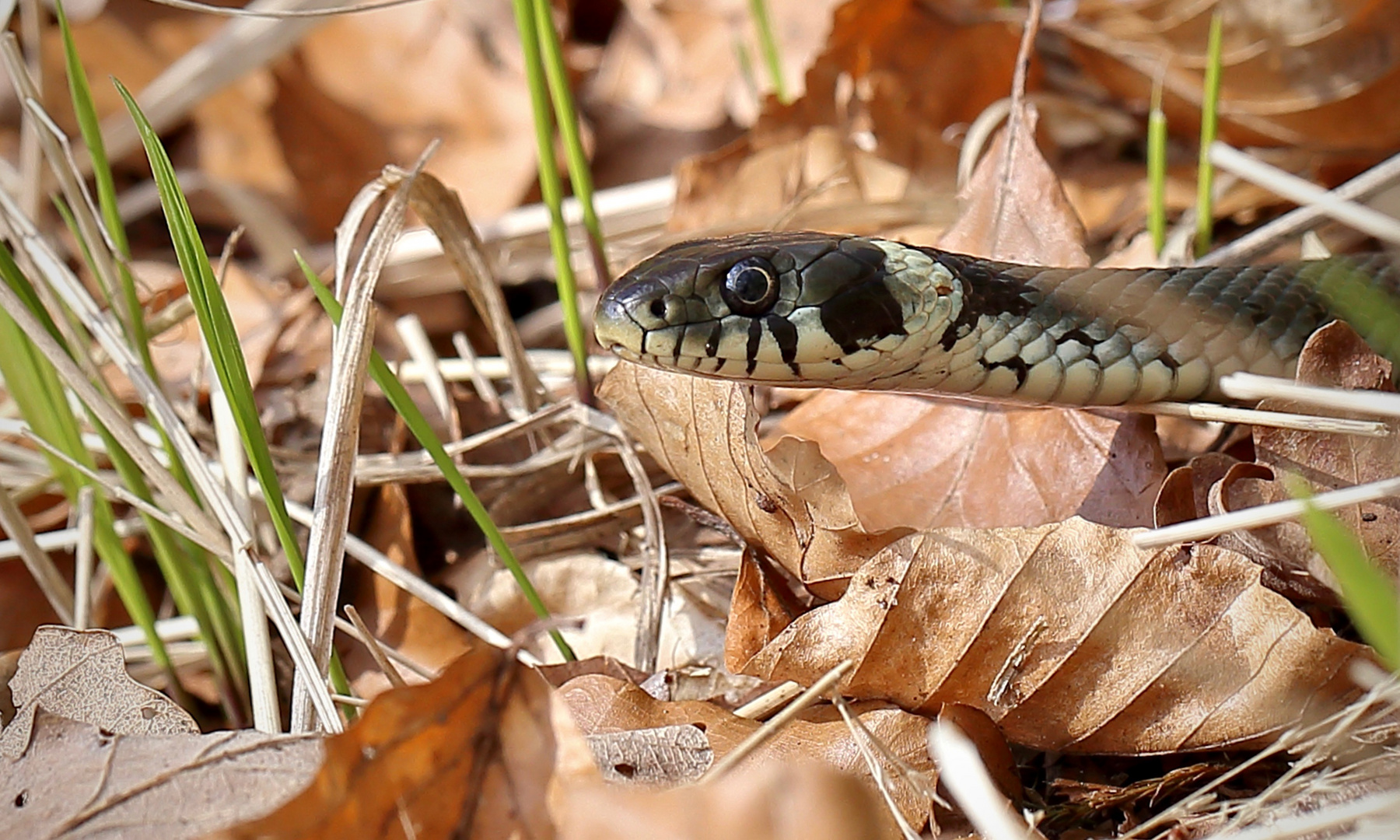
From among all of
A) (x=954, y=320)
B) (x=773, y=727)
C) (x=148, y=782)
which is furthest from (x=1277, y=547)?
(x=148, y=782)

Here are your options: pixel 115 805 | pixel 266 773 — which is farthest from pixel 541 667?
pixel 115 805

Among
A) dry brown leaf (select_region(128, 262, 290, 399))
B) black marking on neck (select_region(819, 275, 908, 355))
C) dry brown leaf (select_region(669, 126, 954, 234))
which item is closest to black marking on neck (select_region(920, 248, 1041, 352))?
black marking on neck (select_region(819, 275, 908, 355))

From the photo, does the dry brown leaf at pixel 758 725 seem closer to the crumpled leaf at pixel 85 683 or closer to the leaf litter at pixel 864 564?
the leaf litter at pixel 864 564

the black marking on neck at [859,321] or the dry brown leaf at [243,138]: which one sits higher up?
the black marking on neck at [859,321]

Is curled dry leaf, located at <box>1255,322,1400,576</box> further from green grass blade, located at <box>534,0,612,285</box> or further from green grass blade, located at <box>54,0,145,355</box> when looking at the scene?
green grass blade, located at <box>54,0,145,355</box>

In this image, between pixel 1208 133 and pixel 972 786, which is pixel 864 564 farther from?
pixel 1208 133

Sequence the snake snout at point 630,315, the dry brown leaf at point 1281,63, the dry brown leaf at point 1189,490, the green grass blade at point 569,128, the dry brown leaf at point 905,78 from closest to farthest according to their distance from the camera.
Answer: the dry brown leaf at point 1189,490
the snake snout at point 630,315
the green grass blade at point 569,128
the dry brown leaf at point 1281,63
the dry brown leaf at point 905,78

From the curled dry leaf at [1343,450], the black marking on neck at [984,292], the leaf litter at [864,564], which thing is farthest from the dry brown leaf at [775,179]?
the curled dry leaf at [1343,450]
